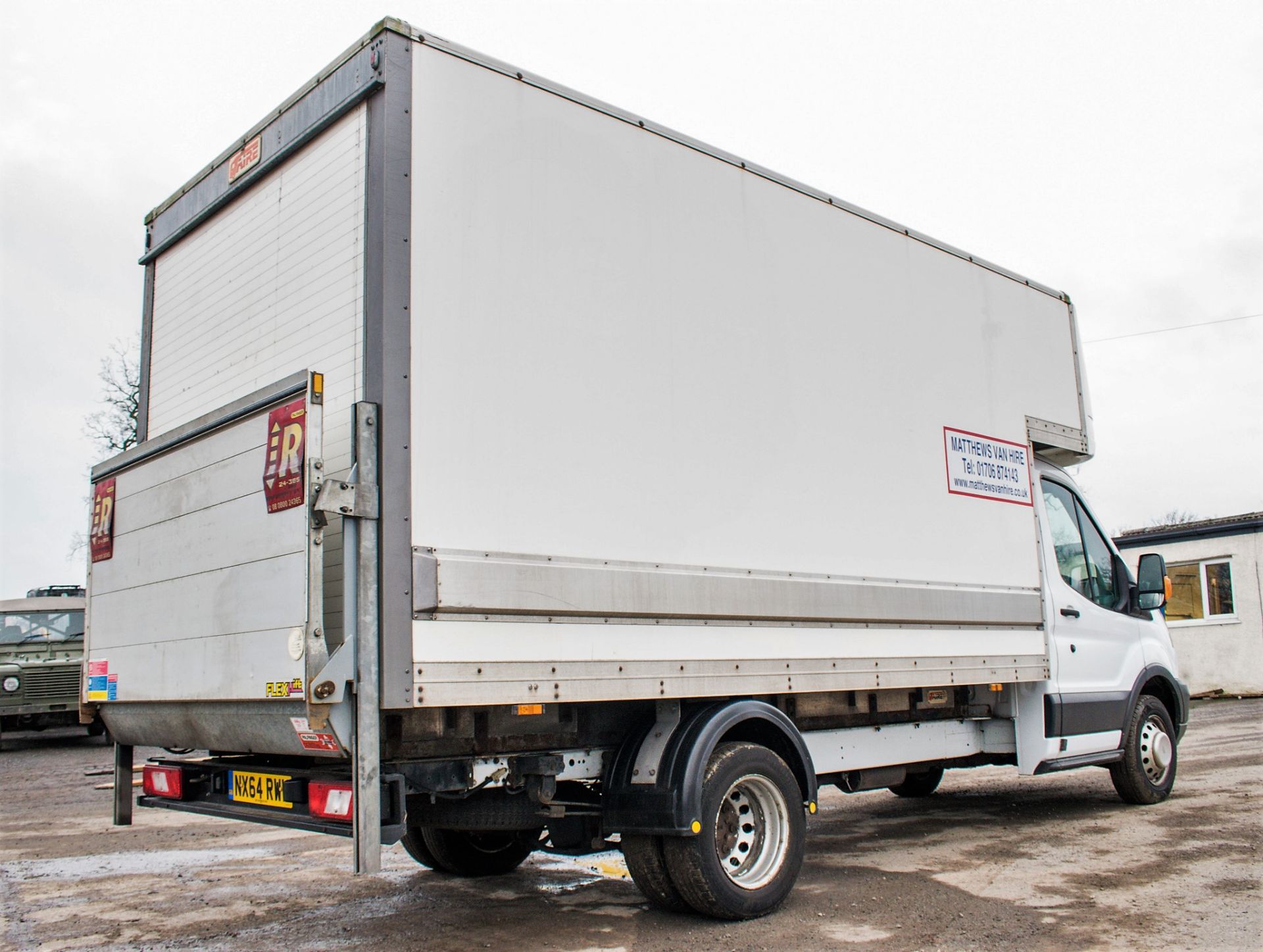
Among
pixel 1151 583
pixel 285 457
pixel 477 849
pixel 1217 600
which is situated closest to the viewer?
pixel 285 457

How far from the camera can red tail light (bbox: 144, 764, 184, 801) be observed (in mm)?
5012

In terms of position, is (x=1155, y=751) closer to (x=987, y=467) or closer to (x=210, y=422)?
(x=987, y=467)

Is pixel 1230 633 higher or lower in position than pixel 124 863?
higher

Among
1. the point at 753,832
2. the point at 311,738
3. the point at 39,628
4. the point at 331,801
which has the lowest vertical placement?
the point at 753,832

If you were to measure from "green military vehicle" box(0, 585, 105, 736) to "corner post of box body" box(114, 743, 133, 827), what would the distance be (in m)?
9.78

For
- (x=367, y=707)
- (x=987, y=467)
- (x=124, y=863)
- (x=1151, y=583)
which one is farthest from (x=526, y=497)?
(x=1151, y=583)

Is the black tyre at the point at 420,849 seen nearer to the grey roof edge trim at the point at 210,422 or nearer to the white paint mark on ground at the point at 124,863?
the white paint mark on ground at the point at 124,863

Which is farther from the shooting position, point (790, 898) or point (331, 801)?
point (790, 898)

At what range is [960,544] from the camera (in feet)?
21.6

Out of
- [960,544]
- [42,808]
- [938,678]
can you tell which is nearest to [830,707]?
[938,678]

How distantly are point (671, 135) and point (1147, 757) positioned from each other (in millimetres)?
5744

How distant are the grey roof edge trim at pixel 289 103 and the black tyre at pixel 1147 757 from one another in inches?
259

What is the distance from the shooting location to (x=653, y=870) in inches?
193

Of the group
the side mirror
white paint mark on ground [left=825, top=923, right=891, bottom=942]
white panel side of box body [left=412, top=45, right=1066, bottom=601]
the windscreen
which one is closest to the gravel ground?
white paint mark on ground [left=825, top=923, right=891, bottom=942]
